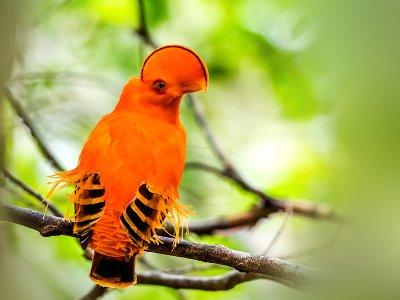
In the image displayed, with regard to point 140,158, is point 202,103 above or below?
above

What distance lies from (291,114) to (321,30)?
266cm

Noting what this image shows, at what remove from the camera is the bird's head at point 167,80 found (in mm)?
1055

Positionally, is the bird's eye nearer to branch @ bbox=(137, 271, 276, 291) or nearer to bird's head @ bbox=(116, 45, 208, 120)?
bird's head @ bbox=(116, 45, 208, 120)

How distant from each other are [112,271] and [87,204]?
0.44 ft

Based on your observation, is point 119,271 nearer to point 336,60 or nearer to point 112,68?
point 336,60

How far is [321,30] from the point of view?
0.27 metres

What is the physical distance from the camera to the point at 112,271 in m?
1.08

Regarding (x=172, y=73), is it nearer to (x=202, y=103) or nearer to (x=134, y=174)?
(x=134, y=174)

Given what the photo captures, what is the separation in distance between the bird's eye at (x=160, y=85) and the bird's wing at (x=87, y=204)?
222mm

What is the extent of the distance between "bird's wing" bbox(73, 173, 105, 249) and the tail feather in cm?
8

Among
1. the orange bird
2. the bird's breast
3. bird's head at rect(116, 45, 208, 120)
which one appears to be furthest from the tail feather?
bird's head at rect(116, 45, 208, 120)

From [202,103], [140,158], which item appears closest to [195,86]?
[140,158]

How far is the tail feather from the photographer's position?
1.07 m

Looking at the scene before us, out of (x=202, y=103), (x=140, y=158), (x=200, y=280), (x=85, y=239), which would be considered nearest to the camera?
(x=85, y=239)
